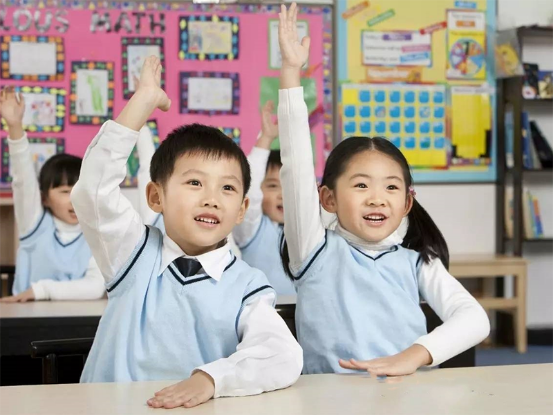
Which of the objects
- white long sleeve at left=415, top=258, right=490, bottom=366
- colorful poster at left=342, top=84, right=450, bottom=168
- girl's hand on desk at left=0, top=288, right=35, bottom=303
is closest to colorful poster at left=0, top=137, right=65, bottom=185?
colorful poster at left=342, top=84, right=450, bottom=168

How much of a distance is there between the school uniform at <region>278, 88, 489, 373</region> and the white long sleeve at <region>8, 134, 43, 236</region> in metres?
1.83

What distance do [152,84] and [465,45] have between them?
14.4 feet

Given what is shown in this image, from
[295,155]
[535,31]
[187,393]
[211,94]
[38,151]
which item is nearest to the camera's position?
[187,393]

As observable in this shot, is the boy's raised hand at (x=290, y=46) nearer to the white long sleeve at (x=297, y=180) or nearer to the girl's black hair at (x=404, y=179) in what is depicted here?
the white long sleeve at (x=297, y=180)

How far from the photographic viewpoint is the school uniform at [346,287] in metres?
1.61

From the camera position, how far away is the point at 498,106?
5.49 metres

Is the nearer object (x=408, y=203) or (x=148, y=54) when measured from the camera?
(x=408, y=203)

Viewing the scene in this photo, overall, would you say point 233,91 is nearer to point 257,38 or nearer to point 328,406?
point 257,38

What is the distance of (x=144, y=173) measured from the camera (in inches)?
120

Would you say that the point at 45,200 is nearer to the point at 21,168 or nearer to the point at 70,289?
the point at 21,168

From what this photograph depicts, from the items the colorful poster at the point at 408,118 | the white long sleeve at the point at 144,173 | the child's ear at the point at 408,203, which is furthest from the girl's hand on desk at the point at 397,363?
the colorful poster at the point at 408,118

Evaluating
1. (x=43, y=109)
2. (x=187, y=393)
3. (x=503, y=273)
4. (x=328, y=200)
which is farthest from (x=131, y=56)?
(x=187, y=393)

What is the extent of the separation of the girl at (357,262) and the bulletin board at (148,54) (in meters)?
3.33

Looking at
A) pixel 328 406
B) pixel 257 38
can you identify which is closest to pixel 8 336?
pixel 328 406
